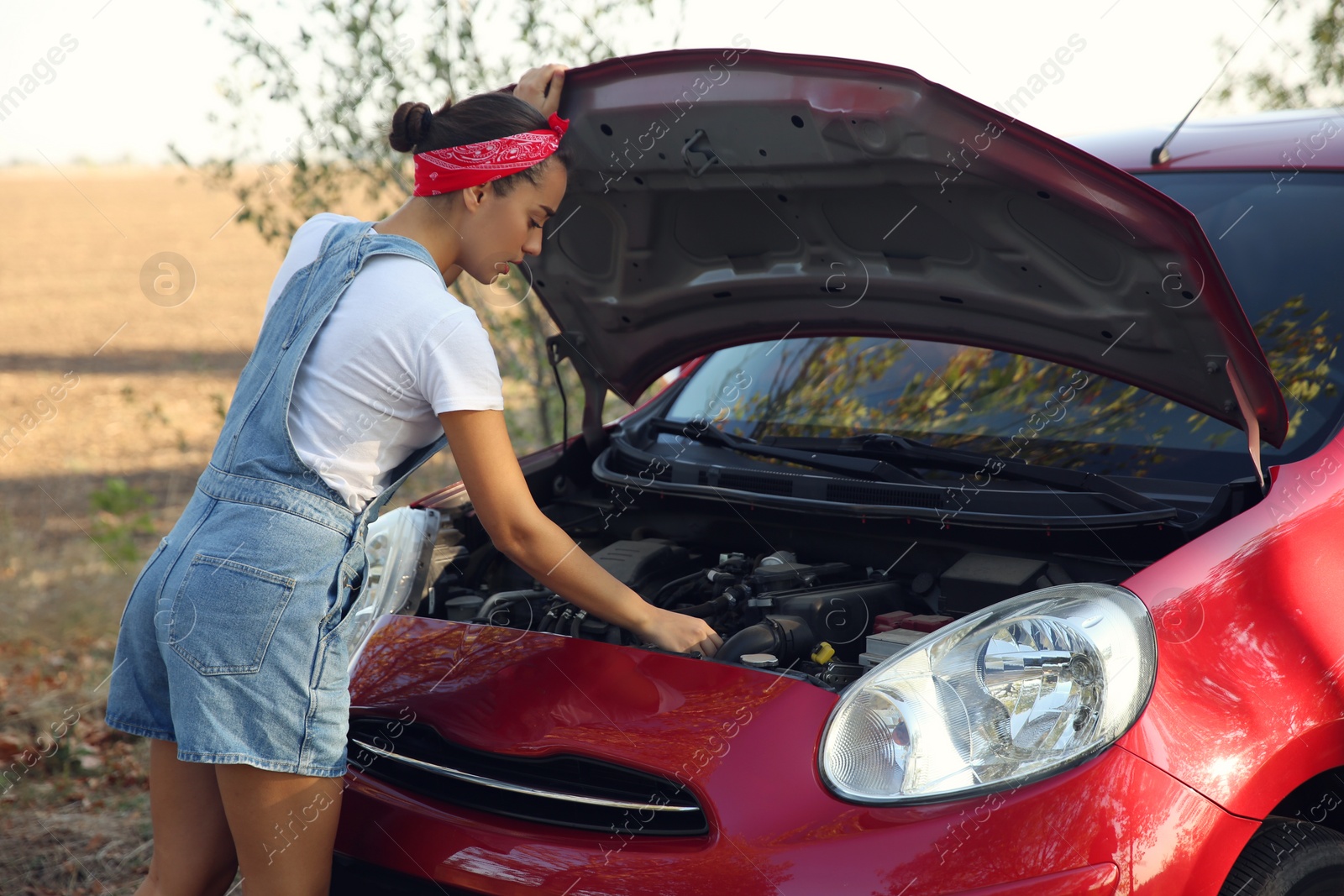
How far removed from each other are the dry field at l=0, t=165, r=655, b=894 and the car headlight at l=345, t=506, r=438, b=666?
3.94 ft

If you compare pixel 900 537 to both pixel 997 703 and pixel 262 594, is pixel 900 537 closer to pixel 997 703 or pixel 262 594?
pixel 997 703

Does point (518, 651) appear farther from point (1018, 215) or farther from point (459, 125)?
point (1018, 215)

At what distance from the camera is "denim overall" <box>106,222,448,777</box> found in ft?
5.73

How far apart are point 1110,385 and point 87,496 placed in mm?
7209

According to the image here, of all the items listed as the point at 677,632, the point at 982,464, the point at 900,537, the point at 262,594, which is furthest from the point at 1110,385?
the point at 262,594

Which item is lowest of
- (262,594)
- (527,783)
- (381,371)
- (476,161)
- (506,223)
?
(527,783)

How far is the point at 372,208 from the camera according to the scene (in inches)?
229

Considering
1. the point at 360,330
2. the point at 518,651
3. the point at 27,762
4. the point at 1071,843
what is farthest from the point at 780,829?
the point at 27,762

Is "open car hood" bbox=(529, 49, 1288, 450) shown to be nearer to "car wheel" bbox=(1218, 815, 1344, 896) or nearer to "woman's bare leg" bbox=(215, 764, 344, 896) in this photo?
"car wheel" bbox=(1218, 815, 1344, 896)

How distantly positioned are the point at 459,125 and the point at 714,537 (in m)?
1.31

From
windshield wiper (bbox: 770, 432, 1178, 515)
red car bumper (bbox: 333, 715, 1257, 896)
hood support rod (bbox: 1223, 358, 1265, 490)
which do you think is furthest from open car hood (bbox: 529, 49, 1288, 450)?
red car bumper (bbox: 333, 715, 1257, 896)

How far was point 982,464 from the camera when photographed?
2.47 metres

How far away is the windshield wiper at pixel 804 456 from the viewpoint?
2561 millimetres

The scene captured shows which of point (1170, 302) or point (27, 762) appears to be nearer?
point (1170, 302)
